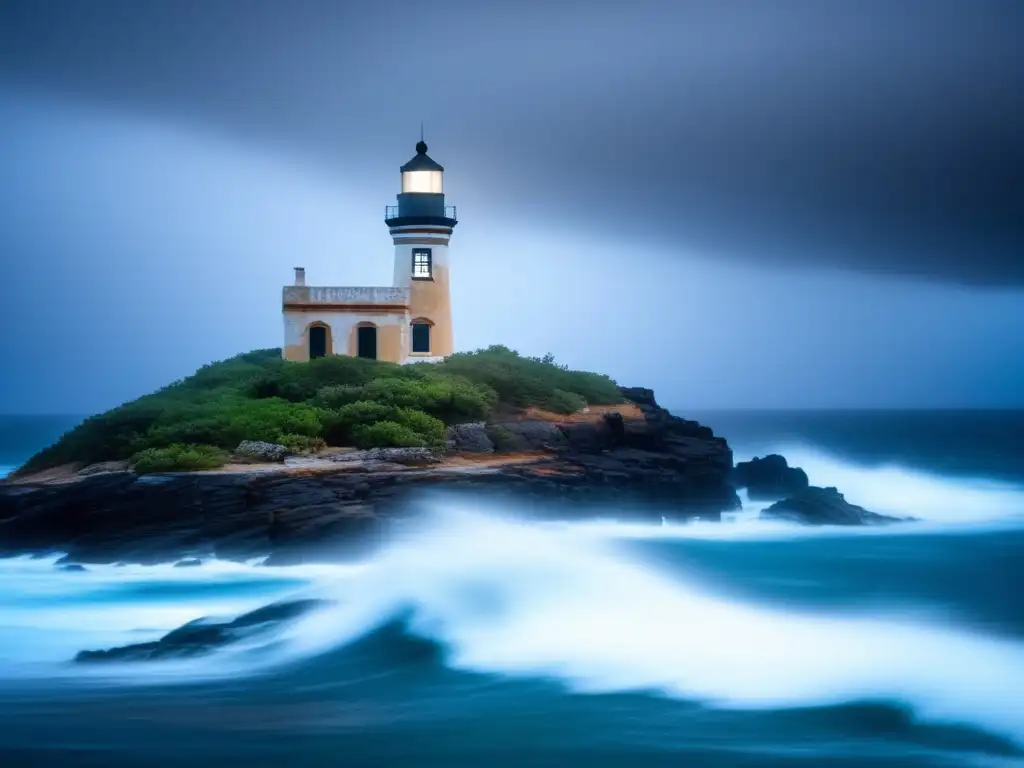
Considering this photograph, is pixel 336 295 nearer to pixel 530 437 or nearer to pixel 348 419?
pixel 348 419

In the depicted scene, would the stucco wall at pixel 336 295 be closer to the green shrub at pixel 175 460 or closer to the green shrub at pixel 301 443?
the green shrub at pixel 301 443

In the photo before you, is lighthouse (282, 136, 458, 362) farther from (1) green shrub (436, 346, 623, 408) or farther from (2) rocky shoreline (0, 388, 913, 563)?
(2) rocky shoreline (0, 388, 913, 563)

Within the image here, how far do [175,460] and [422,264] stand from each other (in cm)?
1012

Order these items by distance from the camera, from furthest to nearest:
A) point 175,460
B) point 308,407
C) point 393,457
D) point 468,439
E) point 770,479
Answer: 1. point 770,479
2. point 308,407
3. point 468,439
4. point 393,457
5. point 175,460

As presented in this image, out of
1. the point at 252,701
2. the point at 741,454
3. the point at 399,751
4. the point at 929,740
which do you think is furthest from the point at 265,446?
the point at 741,454

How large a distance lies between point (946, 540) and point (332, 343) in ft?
40.5

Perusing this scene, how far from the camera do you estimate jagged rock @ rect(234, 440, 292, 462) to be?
20.7 meters

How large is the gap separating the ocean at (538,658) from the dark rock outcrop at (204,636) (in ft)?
0.78

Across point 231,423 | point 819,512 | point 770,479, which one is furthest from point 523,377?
point 770,479

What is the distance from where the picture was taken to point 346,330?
27906mm

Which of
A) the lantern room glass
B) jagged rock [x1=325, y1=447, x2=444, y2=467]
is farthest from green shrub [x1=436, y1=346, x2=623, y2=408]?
jagged rock [x1=325, y1=447, x2=444, y2=467]

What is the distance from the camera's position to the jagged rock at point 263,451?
20.7 meters

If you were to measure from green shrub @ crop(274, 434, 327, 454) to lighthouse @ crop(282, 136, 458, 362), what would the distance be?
6.55 m

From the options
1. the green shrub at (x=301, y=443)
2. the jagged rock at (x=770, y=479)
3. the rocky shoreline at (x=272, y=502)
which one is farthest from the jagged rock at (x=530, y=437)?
the jagged rock at (x=770, y=479)
